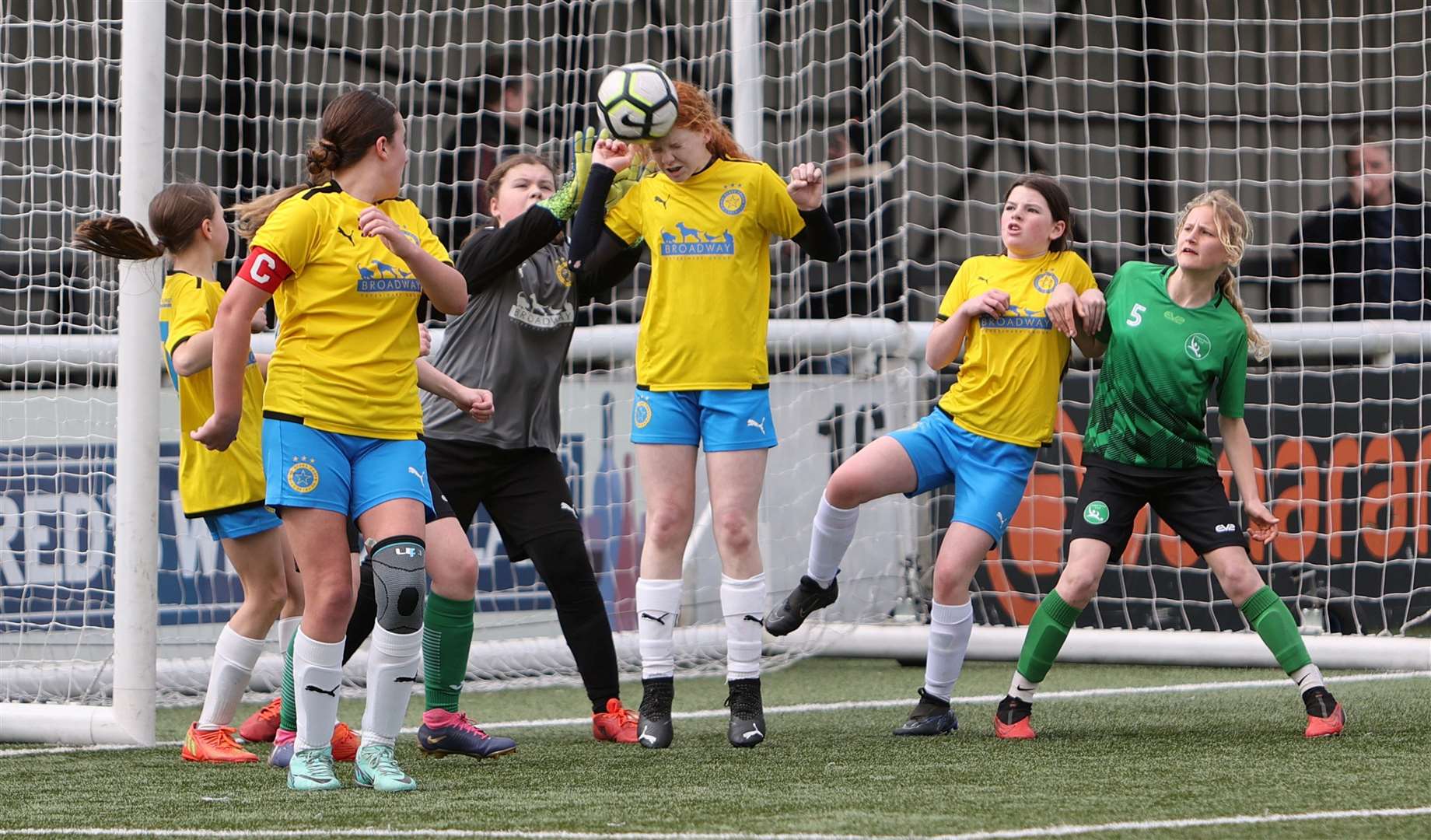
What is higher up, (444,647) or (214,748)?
(444,647)

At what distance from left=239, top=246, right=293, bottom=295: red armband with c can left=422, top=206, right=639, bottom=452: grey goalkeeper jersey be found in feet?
3.34

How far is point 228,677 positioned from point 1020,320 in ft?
7.95

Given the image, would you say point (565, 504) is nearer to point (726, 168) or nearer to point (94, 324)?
point (726, 168)

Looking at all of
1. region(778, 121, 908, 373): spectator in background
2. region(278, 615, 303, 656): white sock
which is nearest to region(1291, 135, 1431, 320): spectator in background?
region(778, 121, 908, 373): spectator in background

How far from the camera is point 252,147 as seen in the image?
23.9ft

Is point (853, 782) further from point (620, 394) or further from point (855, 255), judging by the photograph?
point (855, 255)

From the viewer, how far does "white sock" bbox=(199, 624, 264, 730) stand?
15.1 ft

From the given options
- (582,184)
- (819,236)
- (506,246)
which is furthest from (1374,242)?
(506,246)

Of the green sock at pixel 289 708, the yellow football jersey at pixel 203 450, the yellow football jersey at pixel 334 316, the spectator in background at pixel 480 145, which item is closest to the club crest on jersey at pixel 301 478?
the yellow football jersey at pixel 334 316

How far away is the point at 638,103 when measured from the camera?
432 cm

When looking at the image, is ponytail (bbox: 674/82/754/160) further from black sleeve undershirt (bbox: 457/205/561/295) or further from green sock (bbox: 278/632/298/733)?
green sock (bbox: 278/632/298/733)

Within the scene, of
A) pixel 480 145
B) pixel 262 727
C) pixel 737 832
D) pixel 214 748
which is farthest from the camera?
pixel 480 145

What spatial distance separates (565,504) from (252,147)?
328cm

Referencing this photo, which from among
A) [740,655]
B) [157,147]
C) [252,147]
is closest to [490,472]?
[740,655]
